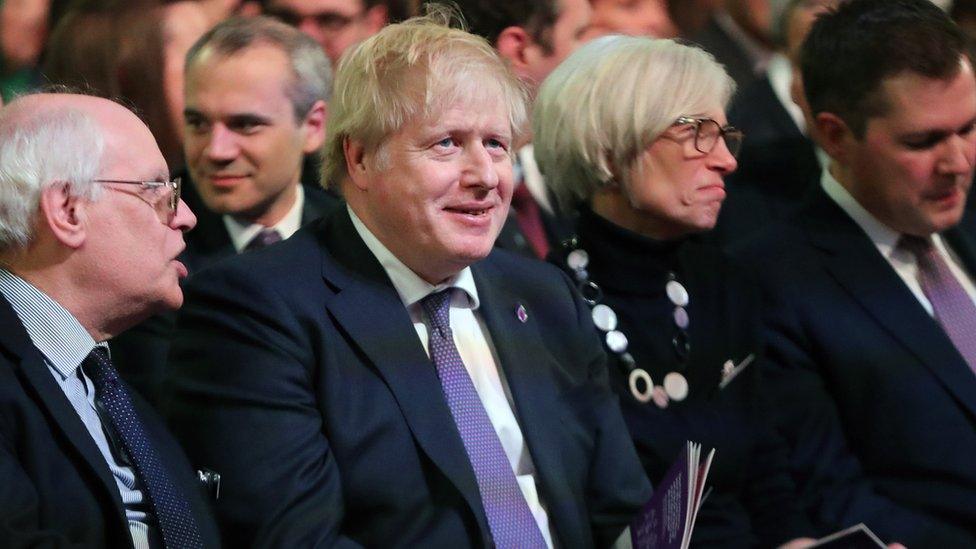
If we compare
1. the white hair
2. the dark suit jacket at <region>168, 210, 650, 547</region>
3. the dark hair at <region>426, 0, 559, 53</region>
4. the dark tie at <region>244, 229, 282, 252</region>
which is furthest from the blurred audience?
the white hair

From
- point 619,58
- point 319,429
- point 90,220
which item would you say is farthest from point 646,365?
point 90,220

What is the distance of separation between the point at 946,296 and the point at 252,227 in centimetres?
181

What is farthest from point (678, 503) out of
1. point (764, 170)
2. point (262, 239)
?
point (764, 170)

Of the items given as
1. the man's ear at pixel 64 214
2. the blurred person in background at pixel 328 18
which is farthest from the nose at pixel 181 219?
the blurred person in background at pixel 328 18

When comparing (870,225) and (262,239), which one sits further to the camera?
(262,239)

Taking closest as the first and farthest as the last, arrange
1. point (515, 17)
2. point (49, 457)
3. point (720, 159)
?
point (49, 457), point (720, 159), point (515, 17)

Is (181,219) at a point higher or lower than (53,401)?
higher

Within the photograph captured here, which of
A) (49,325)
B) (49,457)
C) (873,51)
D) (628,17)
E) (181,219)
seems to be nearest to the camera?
(49,457)

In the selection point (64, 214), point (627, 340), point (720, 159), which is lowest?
point (627, 340)

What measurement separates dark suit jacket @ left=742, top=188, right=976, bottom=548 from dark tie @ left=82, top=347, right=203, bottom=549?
153 centimetres

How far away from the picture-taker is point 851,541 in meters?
2.96

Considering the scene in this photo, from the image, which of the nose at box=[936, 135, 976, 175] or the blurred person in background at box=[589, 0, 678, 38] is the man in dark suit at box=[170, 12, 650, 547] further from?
the blurred person in background at box=[589, 0, 678, 38]

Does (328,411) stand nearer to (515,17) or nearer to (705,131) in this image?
(705,131)

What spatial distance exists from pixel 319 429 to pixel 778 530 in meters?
1.20
